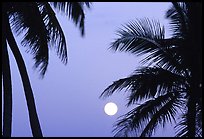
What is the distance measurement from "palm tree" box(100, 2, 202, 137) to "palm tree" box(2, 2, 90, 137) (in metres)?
1.85

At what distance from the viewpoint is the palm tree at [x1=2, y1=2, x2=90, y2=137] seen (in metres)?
10.7

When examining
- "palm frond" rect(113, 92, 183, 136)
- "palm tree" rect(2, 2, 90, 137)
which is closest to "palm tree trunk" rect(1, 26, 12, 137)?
"palm tree" rect(2, 2, 90, 137)

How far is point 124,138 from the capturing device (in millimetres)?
9633

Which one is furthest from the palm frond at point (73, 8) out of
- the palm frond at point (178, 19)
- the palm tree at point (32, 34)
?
the palm frond at point (178, 19)

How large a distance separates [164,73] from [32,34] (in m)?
3.69

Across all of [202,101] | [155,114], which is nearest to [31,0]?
[155,114]

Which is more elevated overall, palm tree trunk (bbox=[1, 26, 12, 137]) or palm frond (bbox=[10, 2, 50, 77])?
palm frond (bbox=[10, 2, 50, 77])

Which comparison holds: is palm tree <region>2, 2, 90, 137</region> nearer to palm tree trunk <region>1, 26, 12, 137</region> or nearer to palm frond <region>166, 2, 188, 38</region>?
palm tree trunk <region>1, 26, 12, 137</region>

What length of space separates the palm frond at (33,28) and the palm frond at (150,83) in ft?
8.40

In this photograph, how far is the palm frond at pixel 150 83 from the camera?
997 centimetres

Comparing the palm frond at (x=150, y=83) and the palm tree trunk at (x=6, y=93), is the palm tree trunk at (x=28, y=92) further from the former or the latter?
the palm frond at (x=150, y=83)

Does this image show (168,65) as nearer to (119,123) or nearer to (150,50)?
(150,50)

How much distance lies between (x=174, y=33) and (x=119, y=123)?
2.41 meters

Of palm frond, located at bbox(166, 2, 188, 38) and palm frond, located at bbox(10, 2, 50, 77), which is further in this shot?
palm frond, located at bbox(10, 2, 50, 77)
